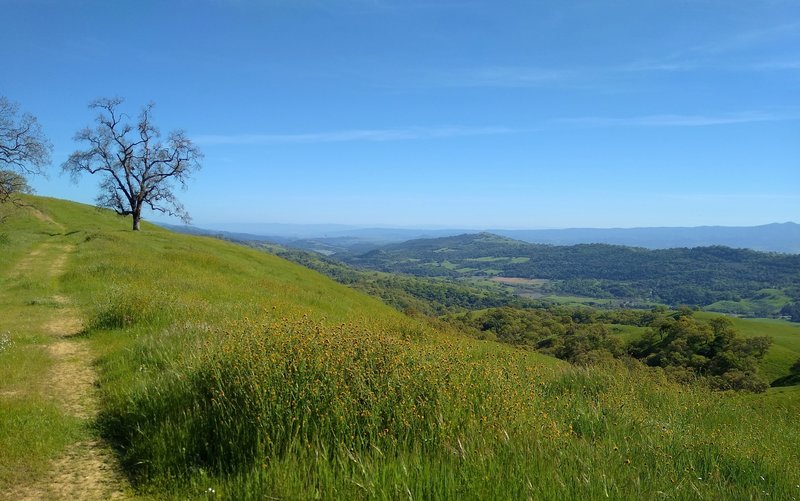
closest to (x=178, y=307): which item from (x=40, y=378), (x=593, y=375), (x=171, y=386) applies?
(x=40, y=378)

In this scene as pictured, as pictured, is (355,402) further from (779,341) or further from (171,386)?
(779,341)

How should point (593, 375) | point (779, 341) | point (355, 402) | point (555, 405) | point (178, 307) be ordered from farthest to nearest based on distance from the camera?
point (779, 341)
point (178, 307)
point (593, 375)
point (555, 405)
point (355, 402)

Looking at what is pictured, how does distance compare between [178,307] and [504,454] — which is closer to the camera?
[504,454]

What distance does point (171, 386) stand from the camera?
7.15 m

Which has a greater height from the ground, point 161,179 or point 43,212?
point 161,179


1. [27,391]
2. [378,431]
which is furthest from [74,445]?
[378,431]

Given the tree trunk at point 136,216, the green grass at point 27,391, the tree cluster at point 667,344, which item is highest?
the tree trunk at point 136,216

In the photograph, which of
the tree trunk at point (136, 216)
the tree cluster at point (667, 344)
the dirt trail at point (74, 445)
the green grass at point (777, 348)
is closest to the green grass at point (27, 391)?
the dirt trail at point (74, 445)

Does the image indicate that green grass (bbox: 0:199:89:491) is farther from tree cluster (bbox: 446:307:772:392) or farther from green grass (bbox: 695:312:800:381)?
green grass (bbox: 695:312:800:381)

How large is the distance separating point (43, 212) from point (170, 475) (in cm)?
5575

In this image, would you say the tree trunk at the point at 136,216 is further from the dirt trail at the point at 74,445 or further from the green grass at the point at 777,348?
the green grass at the point at 777,348

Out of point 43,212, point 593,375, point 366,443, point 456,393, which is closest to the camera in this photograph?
point 366,443

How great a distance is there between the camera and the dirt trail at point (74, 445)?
5.43 metres

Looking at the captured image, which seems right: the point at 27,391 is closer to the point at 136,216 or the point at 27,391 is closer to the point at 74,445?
the point at 74,445
